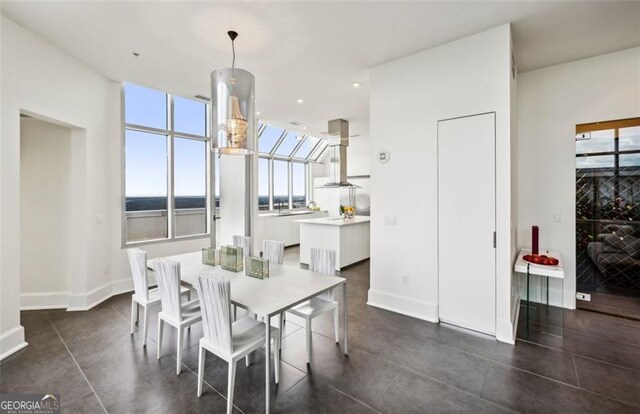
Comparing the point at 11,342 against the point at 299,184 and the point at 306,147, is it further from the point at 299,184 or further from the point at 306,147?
the point at 306,147

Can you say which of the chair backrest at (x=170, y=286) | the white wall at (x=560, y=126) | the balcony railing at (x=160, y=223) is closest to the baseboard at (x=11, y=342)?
the chair backrest at (x=170, y=286)

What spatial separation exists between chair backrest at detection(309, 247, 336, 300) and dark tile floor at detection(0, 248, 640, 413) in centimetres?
67

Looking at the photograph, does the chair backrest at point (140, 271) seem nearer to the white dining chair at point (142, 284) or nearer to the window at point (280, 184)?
the white dining chair at point (142, 284)

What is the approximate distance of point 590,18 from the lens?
104 inches

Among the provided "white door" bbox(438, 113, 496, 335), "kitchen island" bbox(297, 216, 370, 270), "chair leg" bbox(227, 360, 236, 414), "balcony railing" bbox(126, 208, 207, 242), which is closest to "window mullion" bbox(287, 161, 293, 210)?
"kitchen island" bbox(297, 216, 370, 270)

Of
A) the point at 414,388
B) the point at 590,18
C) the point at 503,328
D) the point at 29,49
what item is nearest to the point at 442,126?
the point at 590,18

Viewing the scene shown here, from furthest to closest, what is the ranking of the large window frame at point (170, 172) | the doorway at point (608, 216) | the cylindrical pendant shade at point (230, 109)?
the large window frame at point (170, 172) < the doorway at point (608, 216) < the cylindrical pendant shade at point (230, 109)

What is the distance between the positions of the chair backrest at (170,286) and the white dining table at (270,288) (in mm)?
149

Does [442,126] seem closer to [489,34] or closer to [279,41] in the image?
[489,34]

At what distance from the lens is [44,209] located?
363cm

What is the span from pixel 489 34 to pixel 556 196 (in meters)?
2.29

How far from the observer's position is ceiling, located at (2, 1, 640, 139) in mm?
2480

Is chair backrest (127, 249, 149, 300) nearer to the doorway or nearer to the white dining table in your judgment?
the white dining table

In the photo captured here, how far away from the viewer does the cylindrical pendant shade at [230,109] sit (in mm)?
2426
